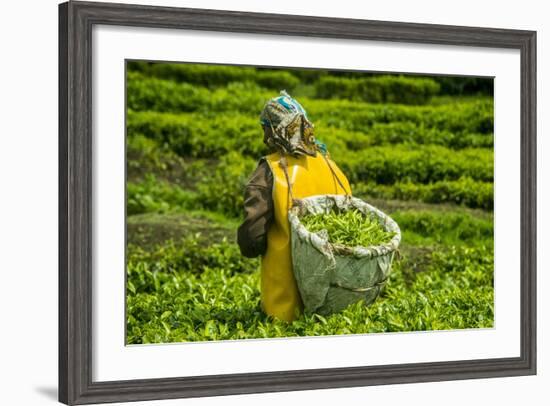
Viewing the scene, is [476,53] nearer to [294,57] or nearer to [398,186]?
[294,57]

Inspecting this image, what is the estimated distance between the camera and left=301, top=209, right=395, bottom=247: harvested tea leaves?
673cm

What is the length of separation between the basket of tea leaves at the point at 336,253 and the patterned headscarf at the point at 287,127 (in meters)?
0.33

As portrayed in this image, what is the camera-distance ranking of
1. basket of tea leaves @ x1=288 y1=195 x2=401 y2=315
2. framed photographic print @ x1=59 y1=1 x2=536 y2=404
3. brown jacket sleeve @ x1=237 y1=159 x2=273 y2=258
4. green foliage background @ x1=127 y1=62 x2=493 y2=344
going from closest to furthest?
1. framed photographic print @ x1=59 y1=1 x2=536 y2=404
2. basket of tea leaves @ x1=288 y1=195 x2=401 y2=315
3. brown jacket sleeve @ x1=237 y1=159 x2=273 y2=258
4. green foliage background @ x1=127 y1=62 x2=493 y2=344

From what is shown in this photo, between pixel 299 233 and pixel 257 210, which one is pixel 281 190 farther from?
pixel 299 233

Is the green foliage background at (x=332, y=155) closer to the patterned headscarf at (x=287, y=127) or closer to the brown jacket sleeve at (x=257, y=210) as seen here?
the brown jacket sleeve at (x=257, y=210)

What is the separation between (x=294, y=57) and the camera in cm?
658

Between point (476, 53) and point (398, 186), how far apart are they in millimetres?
3163

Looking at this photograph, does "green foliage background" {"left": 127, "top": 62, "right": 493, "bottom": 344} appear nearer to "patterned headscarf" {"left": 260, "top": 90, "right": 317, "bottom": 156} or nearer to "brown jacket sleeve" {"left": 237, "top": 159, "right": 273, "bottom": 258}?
"brown jacket sleeve" {"left": 237, "top": 159, "right": 273, "bottom": 258}

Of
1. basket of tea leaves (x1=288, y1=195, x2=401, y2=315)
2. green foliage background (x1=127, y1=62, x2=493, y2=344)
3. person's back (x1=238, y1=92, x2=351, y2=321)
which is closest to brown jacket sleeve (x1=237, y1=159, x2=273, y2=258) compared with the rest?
person's back (x1=238, y1=92, x2=351, y2=321)

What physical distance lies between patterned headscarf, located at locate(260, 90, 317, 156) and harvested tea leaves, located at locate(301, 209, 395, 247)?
42cm

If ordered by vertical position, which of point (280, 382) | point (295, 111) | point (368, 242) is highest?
point (295, 111)

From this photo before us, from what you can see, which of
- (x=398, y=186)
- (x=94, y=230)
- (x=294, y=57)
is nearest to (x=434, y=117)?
(x=398, y=186)

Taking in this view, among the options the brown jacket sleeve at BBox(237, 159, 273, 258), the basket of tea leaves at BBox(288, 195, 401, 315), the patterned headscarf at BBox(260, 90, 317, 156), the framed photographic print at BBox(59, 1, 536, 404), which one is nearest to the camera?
the framed photographic print at BBox(59, 1, 536, 404)

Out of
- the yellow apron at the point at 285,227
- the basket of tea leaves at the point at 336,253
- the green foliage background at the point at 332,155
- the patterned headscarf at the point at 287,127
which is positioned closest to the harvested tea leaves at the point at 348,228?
the basket of tea leaves at the point at 336,253
